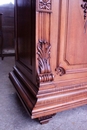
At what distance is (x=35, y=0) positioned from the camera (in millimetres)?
523

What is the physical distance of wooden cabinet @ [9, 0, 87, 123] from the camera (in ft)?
1.80

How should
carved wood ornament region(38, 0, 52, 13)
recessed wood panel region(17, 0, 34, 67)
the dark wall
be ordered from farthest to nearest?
1. the dark wall
2. recessed wood panel region(17, 0, 34, 67)
3. carved wood ornament region(38, 0, 52, 13)

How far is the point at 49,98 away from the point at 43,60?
0.15 metres

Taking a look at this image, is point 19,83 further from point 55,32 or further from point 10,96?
point 55,32

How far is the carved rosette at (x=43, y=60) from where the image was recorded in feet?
1.84

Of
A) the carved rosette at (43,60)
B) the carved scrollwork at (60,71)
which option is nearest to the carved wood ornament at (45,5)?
the carved rosette at (43,60)

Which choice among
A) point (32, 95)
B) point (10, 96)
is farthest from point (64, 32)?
point (10, 96)

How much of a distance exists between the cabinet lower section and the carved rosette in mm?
32

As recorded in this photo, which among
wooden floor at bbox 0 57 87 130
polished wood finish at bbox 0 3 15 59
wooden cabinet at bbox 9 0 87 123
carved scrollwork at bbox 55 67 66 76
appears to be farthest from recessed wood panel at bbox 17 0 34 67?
polished wood finish at bbox 0 3 15 59

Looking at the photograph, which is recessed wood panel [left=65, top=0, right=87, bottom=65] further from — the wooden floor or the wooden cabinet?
the wooden floor

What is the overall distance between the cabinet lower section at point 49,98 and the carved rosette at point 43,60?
0.03 metres

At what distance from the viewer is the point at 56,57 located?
600 millimetres

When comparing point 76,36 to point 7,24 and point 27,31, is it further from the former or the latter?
point 7,24

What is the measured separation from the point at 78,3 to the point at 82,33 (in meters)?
0.12
